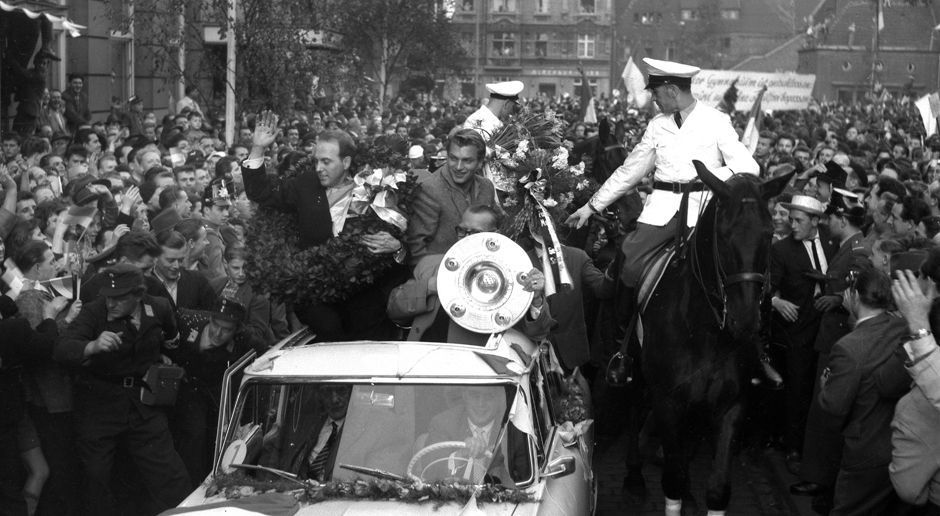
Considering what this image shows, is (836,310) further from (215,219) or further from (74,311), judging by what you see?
(74,311)

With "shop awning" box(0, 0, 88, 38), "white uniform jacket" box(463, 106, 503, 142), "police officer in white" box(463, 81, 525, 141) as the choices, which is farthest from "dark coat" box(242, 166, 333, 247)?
"shop awning" box(0, 0, 88, 38)

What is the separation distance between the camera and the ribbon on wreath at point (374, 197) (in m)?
8.03

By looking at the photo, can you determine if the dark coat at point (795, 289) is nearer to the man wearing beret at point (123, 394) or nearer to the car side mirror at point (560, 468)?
the car side mirror at point (560, 468)

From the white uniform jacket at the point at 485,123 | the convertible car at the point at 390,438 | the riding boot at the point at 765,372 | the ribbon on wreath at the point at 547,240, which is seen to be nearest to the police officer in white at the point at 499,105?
the white uniform jacket at the point at 485,123

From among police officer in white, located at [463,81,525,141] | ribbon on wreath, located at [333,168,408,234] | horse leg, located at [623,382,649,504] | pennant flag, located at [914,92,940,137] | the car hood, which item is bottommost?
horse leg, located at [623,382,649,504]

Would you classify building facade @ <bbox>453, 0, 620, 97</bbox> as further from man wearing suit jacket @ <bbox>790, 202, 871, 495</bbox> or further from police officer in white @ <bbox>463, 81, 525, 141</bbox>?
man wearing suit jacket @ <bbox>790, 202, 871, 495</bbox>

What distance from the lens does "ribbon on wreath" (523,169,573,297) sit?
8.60 m

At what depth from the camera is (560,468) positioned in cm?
618

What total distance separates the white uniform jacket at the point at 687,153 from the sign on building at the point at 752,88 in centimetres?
2305

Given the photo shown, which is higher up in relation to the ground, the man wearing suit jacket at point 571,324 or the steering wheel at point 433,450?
the man wearing suit jacket at point 571,324

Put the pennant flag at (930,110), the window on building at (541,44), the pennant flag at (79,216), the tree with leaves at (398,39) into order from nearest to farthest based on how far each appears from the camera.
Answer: the pennant flag at (79,216) < the pennant flag at (930,110) < the tree with leaves at (398,39) < the window on building at (541,44)

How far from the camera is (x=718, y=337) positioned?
8.03 metres

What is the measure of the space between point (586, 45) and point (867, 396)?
98.9m

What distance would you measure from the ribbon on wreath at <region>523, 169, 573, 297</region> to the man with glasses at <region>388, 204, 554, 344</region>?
0.70 meters
